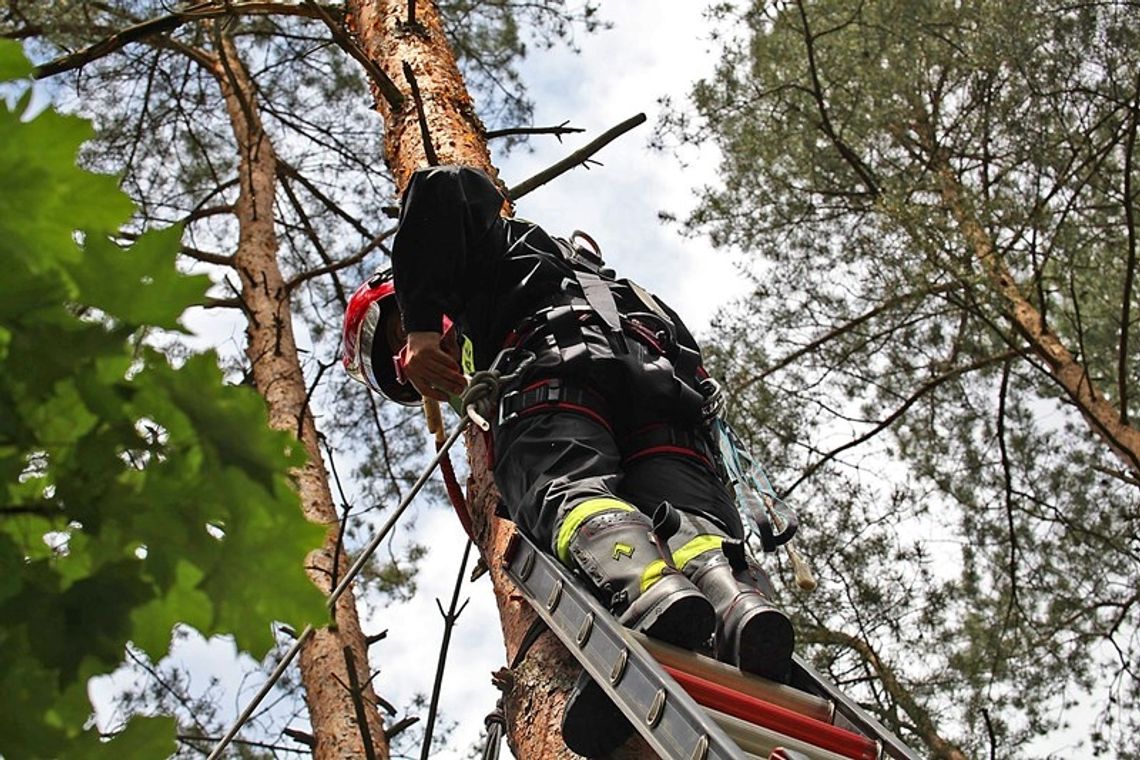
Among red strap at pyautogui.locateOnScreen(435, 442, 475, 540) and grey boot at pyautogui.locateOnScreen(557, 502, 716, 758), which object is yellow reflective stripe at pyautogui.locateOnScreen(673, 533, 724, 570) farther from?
red strap at pyautogui.locateOnScreen(435, 442, 475, 540)

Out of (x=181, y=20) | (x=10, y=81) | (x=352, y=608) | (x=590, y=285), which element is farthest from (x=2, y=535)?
(x=352, y=608)

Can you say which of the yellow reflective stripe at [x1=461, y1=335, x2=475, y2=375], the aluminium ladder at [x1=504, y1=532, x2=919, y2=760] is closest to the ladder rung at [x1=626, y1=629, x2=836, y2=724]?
the aluminium ladder at [x1=504, y1=532, x2=919, y2=760]

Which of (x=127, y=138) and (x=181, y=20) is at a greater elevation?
(x=127, y=138)

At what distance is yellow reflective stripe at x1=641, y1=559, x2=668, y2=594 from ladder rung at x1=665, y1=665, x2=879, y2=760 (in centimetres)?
14

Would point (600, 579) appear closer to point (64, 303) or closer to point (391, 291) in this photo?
point (391, 291)

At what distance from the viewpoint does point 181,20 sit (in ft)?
11.5

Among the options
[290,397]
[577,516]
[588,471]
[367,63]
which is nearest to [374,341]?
[367,63]

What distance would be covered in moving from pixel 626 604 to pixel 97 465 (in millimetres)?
1423

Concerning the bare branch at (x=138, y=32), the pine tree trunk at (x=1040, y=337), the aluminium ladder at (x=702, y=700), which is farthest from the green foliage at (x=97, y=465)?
the pine tree trunk at (x=1040, y=337)

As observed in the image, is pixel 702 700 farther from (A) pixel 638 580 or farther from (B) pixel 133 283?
(B) pixel 133 283

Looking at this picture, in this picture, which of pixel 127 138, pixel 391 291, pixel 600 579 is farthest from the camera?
pixel 127 138

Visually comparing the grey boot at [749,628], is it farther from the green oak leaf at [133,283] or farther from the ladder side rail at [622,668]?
the green oak leaf at [133,283]

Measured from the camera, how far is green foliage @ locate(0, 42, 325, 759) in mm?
512

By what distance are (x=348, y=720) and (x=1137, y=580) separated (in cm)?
446
